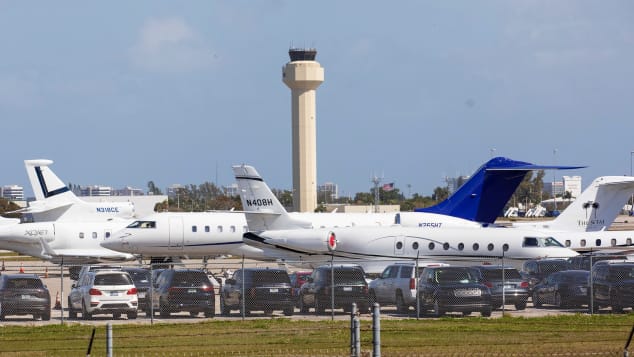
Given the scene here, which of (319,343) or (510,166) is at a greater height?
(510,166)

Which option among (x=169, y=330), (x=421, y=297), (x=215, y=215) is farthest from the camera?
(x=215, y=215)

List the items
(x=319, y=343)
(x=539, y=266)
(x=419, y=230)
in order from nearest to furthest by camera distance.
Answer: (x=319, y=343), (x=539, y=266), (x=419, y=230)

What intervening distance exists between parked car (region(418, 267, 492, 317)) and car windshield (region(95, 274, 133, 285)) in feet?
26.9

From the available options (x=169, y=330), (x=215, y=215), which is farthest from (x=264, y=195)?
(x=169, y=330)

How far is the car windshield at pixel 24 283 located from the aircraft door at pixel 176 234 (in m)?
25.0

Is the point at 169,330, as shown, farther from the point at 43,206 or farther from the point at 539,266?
the point at 43,206

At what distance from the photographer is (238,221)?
56562 millimetres

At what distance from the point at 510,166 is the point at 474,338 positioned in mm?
28816

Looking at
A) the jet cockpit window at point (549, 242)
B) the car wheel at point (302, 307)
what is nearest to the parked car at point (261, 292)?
the car wheel at point (302, 307)

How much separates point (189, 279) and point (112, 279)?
→ 6.98ft

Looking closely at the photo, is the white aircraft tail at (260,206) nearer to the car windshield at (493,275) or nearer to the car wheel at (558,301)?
the car windshield at (493,275)

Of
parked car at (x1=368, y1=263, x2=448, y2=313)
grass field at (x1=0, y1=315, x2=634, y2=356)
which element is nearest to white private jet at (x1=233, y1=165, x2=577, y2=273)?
parked car at (x1=368, y1=263, x2=448, y2=313)

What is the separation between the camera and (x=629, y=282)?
31.6 m

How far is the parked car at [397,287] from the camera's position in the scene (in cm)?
3256
